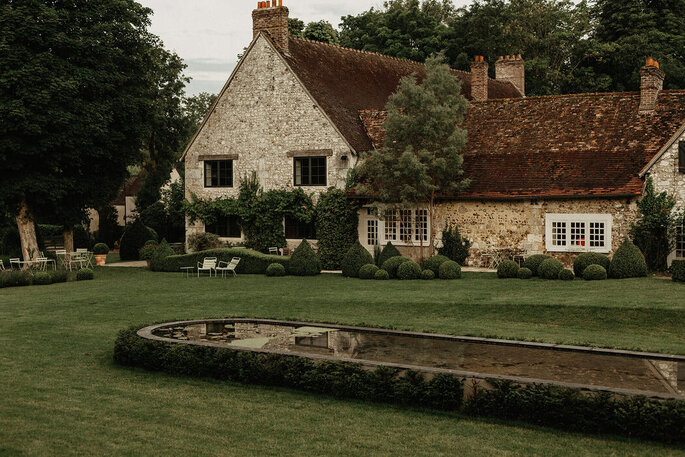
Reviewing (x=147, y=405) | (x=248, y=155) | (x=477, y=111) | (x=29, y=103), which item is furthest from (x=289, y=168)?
(x=147, y=405)

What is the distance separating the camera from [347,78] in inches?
1396

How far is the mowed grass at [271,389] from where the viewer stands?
8.99 m

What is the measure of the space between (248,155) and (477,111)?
10955mm

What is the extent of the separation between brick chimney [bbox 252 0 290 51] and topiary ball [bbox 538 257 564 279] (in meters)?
16.3

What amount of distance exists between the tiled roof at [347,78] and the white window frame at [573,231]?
9.17m

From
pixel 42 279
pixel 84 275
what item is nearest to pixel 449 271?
pixel 84 275

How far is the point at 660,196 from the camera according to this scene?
25.2 metres

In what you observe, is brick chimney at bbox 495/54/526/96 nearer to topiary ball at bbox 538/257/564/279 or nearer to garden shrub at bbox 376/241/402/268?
garden shrub at bbox 376/241/402/268

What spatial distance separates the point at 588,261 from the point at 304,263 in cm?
1078

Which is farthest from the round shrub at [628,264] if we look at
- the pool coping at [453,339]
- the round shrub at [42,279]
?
the round shrub at [42,279]

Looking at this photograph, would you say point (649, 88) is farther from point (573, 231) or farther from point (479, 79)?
point (479, 79)

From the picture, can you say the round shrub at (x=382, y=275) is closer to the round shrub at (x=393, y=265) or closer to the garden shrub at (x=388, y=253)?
the round shrub at (x=393, y=265)

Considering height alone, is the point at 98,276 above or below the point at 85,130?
below

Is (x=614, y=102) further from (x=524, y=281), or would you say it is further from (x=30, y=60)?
(x=30, y=60)
